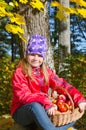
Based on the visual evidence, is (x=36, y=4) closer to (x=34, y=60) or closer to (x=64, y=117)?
(x=34, y=60)

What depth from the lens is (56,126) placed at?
363cm

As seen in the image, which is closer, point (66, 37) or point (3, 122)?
point (3, 122)

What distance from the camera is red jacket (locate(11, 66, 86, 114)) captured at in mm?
3600

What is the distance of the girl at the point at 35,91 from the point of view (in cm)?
355

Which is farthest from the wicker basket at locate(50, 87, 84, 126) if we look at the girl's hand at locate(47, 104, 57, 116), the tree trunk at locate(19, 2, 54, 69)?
the tree trunk at locate(19, 2, 54, 69)

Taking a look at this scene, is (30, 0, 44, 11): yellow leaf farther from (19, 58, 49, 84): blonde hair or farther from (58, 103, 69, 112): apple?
(58, 103, 69, 112): apple

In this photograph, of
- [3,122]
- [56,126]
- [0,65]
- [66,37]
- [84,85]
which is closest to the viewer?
[56,126]

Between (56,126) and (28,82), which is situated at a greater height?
(28,82)

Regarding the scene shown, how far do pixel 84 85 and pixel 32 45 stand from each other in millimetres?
2550

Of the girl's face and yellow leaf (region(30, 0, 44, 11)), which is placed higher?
yellow leaf (region(30, 0, 44, 11))

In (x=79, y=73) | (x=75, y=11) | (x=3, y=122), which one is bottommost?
(x=3, y=122)

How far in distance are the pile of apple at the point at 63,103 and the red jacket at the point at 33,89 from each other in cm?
9

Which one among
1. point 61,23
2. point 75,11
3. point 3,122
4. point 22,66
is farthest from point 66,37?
point 22,66

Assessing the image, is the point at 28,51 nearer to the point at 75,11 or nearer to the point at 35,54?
the point at 35,54
